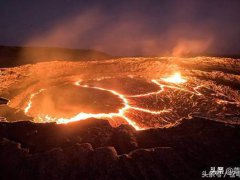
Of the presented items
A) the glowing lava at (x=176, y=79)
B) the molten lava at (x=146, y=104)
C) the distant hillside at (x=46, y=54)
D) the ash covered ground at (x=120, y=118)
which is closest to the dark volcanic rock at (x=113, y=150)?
the ash covered ground at (x=120, y=118)

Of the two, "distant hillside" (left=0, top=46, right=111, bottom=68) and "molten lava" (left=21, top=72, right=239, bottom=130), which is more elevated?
"distant hillside" (left=0, top=46, right=111, bottom=68)

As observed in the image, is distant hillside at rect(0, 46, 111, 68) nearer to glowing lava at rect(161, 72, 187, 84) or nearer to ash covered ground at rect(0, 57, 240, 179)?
ash covered ground at rect(0, 57, 240, 179)

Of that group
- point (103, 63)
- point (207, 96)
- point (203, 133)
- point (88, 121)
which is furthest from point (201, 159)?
point (103, 63)

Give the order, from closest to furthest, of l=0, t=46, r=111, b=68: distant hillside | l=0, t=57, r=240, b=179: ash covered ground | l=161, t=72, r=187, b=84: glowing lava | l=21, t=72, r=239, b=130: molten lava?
l=0, t=57, r=240, b=179: ash covered ground < l=21, t=72, r=239, b=130: molten lava < l=161, t=72, r=187, b=84: glowing lava < l=0, t=46, r=111, b=68: distant hillside

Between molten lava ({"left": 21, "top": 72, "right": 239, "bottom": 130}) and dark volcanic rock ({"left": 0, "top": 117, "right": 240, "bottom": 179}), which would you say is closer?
dark volcanic rock ({"left": 0, "top": 117, "right": 240, "bottom": 179})

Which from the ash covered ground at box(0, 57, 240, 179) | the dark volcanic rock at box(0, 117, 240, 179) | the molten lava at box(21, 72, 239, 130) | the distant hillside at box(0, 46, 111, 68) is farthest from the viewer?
the distant hillside at box(0, 46, 111, 68)

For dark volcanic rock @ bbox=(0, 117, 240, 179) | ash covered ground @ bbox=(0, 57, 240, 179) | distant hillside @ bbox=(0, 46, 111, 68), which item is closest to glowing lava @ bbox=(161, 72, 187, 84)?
ash covered ground @ bbox=(0, 57, 240, 179)
